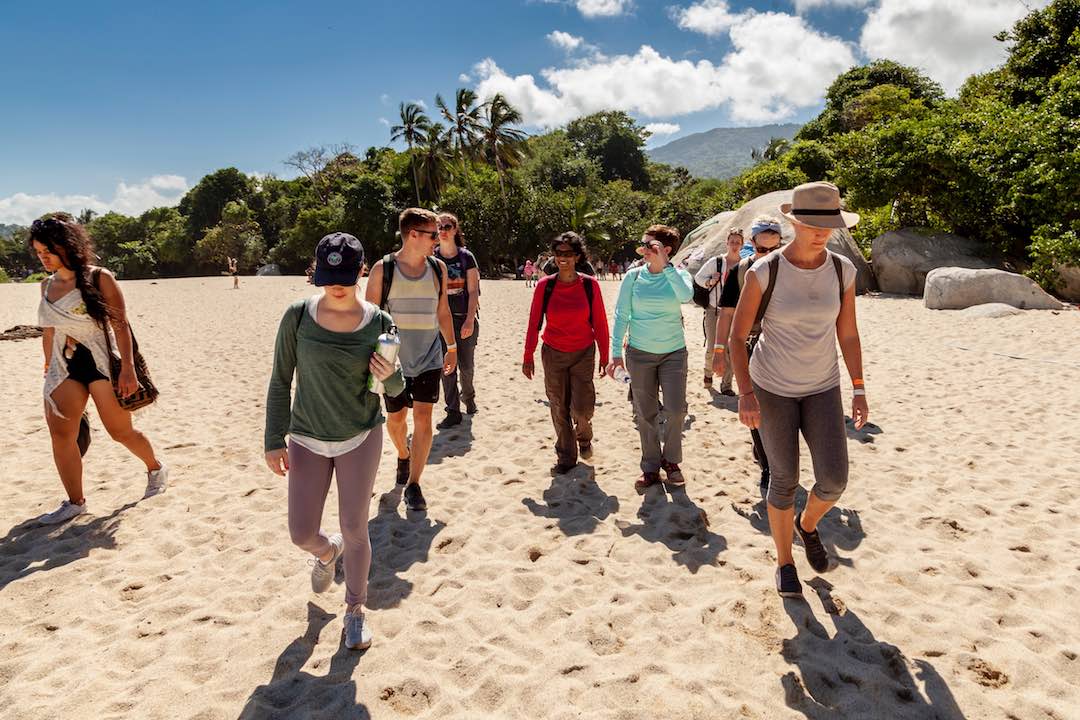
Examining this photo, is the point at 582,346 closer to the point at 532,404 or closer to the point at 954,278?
the point at 532,404

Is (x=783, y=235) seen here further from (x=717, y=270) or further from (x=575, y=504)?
(x=575, y=504)

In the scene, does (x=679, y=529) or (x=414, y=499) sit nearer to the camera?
(x=679, y=529)

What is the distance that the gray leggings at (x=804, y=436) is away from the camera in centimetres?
299

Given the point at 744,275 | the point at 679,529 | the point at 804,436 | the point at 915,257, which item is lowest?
the point at 679,529

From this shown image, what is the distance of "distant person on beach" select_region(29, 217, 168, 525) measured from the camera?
12.4 feet

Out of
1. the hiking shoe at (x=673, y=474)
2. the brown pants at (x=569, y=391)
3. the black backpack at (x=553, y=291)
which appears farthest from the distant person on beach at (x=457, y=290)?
the hiking shoe at (x=673, y=474)

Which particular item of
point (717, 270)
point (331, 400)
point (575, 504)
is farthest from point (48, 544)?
point (717, 270)

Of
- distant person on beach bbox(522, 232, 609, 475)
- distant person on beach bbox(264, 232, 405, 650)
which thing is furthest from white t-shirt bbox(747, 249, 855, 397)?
distant person on beach bbox(264, 232, 405, 650)

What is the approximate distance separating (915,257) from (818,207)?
53.9 ft

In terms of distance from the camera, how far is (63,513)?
4.24m

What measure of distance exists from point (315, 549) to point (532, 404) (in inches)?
185

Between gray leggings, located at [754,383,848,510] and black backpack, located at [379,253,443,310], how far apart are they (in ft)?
7.73

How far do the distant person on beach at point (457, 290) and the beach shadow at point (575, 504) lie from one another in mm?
1612

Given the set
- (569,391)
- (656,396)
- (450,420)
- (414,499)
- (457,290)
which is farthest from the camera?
(450,420)
